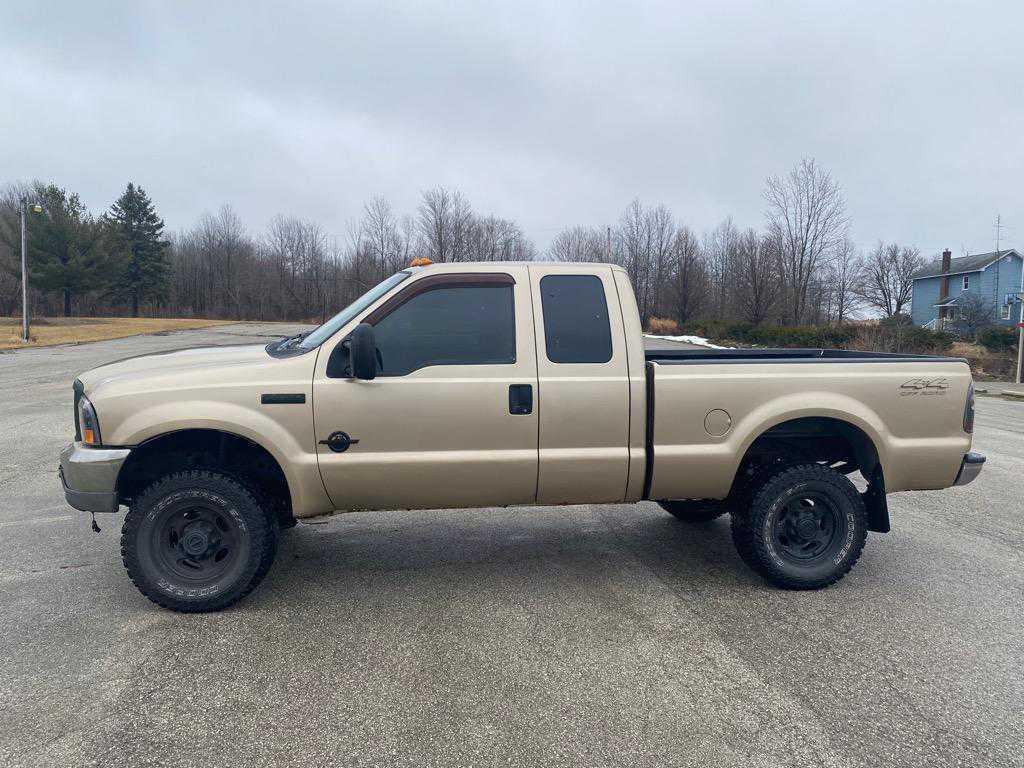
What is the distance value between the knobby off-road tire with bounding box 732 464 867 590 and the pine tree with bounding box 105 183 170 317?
73354mm

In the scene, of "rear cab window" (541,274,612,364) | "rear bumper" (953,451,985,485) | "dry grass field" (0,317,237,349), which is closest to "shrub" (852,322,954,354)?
"rear bumper" (953,451,985,485)

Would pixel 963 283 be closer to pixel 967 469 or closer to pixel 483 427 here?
pixel 967 469

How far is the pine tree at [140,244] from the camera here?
6781 cm

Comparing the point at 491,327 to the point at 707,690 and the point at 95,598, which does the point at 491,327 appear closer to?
the point at 707,690

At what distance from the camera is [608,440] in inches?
173

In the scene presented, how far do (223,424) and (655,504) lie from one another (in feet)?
13.4

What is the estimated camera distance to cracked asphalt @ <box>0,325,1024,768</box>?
9.53ft

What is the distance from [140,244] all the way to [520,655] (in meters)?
75.6

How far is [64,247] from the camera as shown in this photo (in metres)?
54.7

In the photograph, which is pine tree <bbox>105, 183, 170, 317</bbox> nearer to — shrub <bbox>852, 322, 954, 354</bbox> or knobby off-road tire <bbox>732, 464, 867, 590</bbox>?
shrub <bbox>852, 322, 954, 354</bbox>

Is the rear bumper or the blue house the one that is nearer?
the rear bumper

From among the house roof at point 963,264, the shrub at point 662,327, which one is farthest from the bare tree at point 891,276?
the shrub at point 662,327

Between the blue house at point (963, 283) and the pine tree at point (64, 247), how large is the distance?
61.9 m

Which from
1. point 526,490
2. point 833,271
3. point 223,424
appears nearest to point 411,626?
point 526,490
